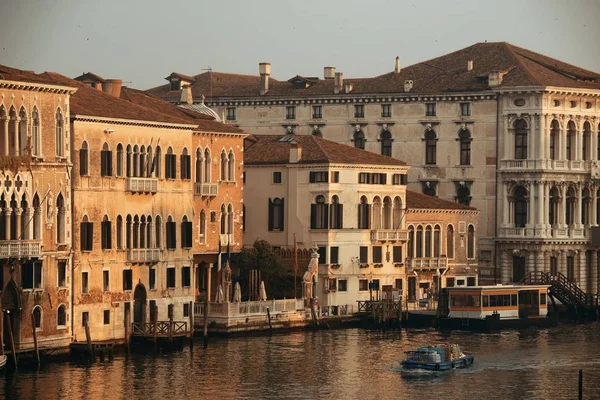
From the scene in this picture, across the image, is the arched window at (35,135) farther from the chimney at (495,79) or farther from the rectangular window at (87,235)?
the chimney at (495,79)

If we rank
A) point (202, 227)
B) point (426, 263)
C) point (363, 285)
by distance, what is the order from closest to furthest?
point (202, 227)
point (363, 285)
point (426, 263)

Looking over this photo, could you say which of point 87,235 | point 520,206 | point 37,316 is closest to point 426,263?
point 520,206

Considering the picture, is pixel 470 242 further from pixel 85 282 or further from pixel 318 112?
pixel 85 282

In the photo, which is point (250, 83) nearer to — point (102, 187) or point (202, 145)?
point (202, 145)

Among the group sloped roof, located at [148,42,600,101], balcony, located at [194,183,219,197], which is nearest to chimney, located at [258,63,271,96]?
sloped roof, located at [148,42,600,101]

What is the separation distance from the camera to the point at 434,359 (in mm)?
76562

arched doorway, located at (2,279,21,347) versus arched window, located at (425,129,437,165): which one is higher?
arched window, located at (425,129,437,165)

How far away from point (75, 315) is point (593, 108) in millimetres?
38373

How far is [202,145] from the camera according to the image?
88.1 metres

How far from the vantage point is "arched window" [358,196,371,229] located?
315 feet

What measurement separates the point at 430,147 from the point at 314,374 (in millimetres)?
35076

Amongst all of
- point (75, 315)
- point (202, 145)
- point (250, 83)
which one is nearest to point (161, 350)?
point (75, 315)

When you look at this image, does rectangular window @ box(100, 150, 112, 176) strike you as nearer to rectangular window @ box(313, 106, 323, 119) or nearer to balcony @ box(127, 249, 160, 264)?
balcony @ box(127, 249, 160, 264)

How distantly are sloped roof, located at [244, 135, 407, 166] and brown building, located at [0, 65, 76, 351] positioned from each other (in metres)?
19.6
